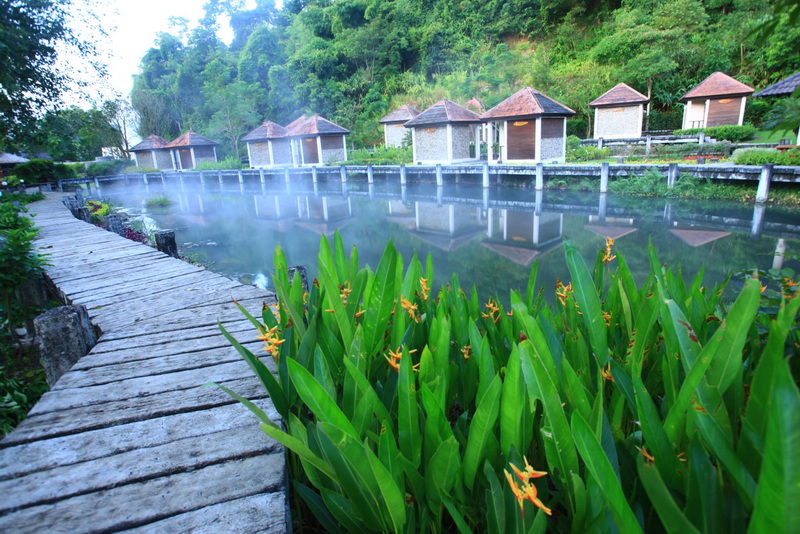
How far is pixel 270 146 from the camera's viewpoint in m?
30.5

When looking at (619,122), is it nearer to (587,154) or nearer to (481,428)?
(587,154)

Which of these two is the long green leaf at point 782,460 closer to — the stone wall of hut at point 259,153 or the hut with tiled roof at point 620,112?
the hut with tiled roof at point 620,112

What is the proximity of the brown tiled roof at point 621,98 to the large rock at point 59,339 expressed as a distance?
1002 inches

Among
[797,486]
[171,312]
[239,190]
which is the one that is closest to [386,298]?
[797,486]

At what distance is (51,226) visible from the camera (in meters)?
7.96

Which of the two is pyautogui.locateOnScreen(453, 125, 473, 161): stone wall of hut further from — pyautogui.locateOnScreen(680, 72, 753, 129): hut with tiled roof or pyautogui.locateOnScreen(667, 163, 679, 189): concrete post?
pyautogui.locateOnScreen(680, 72, 753, 129): hut with tiled roof

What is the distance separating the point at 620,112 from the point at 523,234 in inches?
632

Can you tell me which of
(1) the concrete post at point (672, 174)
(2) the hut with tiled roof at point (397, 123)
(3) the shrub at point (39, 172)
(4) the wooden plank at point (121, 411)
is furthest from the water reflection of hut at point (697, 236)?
(3) the shrub at point (39, 172)

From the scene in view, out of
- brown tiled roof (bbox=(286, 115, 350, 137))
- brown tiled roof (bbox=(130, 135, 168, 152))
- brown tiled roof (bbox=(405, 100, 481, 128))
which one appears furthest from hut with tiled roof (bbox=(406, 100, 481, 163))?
brown tiled roof (bbox=(130, 135, 168, 152))

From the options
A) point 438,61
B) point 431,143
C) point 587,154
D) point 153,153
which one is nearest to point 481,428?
point 587,154

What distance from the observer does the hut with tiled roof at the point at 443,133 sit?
22.4 metres

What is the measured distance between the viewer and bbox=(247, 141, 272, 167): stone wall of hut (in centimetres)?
3096

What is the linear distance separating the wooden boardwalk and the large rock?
0.32 feet

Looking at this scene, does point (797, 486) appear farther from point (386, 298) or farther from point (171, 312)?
point (171, 312)
